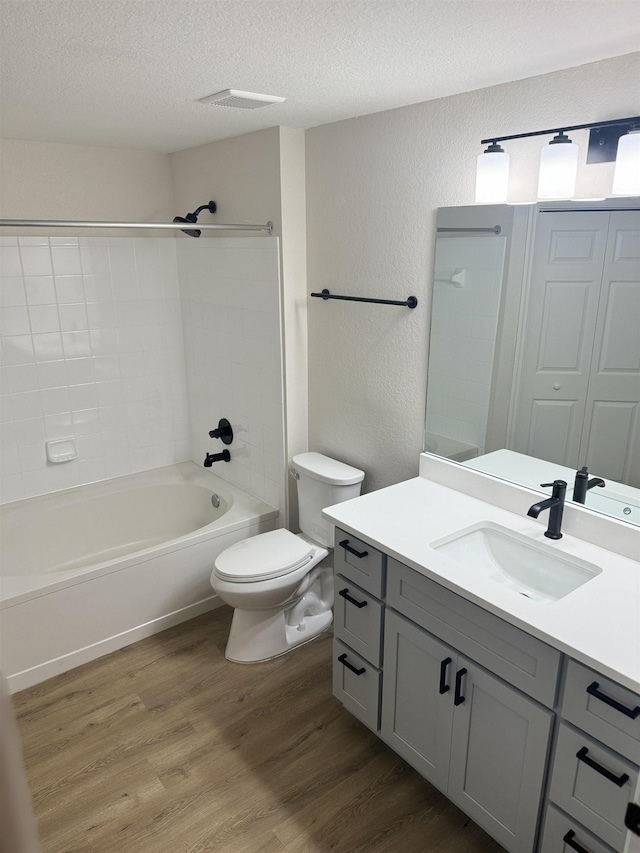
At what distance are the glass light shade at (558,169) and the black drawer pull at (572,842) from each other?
5.45 feet

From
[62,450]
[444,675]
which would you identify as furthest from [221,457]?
[444,675]

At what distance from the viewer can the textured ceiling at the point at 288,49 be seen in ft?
4.29

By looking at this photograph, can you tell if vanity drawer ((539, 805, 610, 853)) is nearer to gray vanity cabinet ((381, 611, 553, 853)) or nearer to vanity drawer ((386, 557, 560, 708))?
gray vanity cabinet ((381, 611, 553, 853))

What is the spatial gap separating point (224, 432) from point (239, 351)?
0.48 meters

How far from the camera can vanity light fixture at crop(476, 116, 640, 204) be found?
1626 millimetres

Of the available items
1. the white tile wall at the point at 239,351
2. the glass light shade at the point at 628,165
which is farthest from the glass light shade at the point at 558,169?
the white tile wall at the point at 239,351

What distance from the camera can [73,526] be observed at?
3283 mm

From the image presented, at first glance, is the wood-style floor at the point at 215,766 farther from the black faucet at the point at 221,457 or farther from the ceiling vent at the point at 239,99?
the ceiling vent at the point at 239,99

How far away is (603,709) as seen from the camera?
140cm

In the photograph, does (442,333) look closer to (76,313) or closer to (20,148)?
(76,313)

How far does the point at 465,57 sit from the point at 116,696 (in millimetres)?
2515

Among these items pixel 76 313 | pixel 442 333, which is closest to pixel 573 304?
pixel 442 333

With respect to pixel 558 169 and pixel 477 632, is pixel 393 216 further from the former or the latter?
pixel 477 632

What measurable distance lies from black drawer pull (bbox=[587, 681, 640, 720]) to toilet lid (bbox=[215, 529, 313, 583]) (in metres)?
1.38
